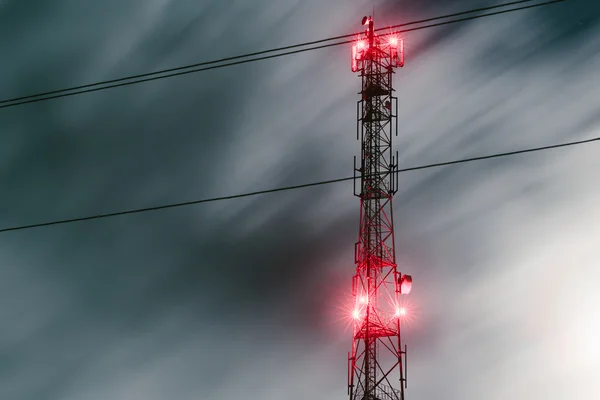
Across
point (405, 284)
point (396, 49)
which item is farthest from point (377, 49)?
point (405, 284)

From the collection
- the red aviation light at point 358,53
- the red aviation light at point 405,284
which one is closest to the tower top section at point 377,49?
the red aviation light at point 358,53

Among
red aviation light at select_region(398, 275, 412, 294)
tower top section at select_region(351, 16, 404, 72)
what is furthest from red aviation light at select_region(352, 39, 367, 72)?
red aviation light at select_region(398, 275, 412, 294)

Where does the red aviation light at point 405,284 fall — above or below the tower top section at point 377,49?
below

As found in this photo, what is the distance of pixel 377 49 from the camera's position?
57.8 m

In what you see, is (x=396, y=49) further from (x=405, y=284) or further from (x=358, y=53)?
(x=405, y=284)

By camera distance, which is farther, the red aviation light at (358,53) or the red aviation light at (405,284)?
the red aviation light at (358,53)

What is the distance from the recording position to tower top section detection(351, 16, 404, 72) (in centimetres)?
5778

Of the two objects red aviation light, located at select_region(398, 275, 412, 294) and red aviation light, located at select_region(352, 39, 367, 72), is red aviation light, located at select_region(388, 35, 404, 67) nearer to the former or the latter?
red aviation light, located at select_region(352, 39, 367, 72)

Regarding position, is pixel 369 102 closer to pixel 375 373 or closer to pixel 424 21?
pixel 375 373

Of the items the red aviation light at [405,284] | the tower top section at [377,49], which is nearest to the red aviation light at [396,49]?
the tower top section at [377,49]

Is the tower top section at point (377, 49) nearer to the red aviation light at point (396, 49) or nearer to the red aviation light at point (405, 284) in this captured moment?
the red aviation light at point (396, 49)

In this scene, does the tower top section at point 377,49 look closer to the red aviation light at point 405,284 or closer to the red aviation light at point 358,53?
the red aviation light at point 358,53

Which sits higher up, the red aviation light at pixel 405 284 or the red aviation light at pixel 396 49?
the red aviation light at pixel 396 49

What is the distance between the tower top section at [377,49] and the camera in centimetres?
5778
